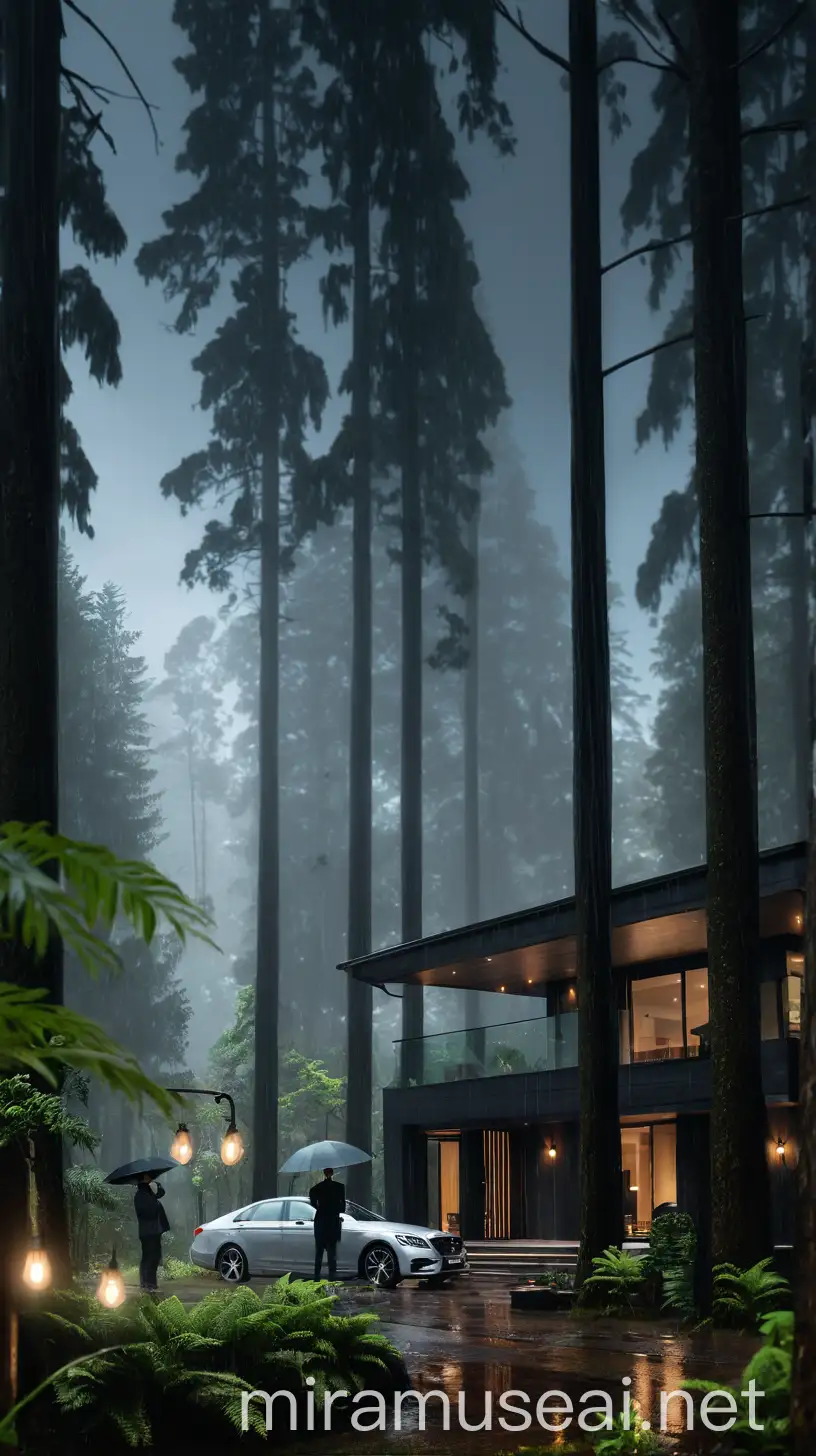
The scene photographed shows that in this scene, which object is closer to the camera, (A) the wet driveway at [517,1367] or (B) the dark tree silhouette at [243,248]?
(A) the wet driveway at [517,1367]

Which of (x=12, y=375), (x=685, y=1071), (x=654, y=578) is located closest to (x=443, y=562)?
(x=654, y=578)

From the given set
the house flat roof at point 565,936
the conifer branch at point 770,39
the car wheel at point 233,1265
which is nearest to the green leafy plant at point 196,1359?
the house flat roof at point 565,936

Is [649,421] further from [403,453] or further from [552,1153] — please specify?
[552,1153]

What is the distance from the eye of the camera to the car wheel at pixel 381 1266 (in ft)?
76.9

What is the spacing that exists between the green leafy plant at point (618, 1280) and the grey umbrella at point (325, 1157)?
6.37 metres

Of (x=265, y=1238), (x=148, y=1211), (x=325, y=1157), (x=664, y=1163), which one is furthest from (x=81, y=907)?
(x=664, y=1163)

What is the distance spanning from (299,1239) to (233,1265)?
169 cm

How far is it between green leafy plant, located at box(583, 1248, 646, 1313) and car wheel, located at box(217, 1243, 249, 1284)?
8.82m

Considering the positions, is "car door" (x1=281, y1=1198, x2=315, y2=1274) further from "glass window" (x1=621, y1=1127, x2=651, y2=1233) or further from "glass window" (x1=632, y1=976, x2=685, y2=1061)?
"glass window" (x1=621, y1=1127, x2=651, y2=1233)

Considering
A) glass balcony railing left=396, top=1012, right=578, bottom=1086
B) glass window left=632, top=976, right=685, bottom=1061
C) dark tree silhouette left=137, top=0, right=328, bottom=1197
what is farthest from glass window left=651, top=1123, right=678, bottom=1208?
dark tree silhouette left=137, top=0, right=328, bottom=1197

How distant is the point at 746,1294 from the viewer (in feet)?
51.7

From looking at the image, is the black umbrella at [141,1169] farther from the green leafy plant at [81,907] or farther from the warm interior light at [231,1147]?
the green leafy plant at [81,907]

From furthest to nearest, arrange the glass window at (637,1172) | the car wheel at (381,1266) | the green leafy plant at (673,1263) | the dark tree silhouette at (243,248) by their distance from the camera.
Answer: the dark tree silhouette at (243,248) → the glass window at (637,1172) → the car wheel at (381,1266) → the green leafy plant at (673,1263)

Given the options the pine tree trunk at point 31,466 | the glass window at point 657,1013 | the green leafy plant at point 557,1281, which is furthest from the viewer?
the glass window at point 657,1013
